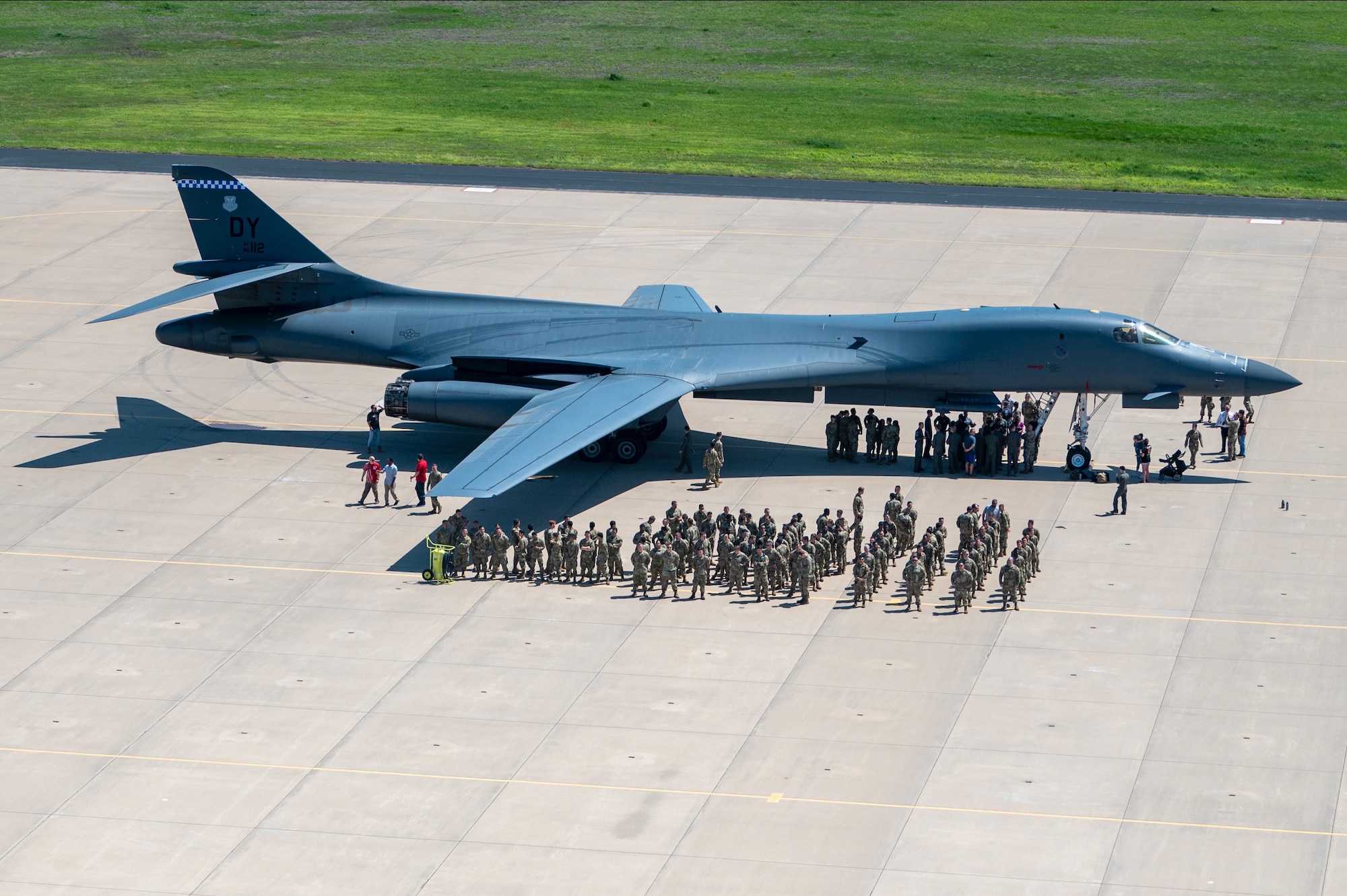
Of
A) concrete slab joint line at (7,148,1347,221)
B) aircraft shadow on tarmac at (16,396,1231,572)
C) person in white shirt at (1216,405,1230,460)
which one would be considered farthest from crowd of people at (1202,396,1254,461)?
concrete slab joint line at (7,148,1347,221)

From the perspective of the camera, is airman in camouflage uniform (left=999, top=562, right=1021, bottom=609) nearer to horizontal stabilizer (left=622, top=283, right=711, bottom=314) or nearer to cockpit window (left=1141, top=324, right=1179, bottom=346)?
cockpit window (left=1141, top=324, right=1179, bottom=346)

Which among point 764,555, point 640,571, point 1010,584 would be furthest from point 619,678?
point 1010,584

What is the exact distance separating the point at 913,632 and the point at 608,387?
1096 cm

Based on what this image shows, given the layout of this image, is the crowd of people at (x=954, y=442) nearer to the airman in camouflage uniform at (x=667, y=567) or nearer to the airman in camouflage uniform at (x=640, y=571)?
the airman in camouflage uniform at (x=667, y=567)

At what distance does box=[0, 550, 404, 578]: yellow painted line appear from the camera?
36438 mm

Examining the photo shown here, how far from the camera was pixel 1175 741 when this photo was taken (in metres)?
29.6

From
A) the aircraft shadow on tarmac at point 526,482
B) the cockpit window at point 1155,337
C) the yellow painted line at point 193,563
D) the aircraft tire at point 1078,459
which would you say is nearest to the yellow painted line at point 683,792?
the yellow painted line at point 193,563

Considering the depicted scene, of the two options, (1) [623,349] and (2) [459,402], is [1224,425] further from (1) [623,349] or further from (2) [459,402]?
(2) [459,402]

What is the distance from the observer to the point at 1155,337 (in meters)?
42.4

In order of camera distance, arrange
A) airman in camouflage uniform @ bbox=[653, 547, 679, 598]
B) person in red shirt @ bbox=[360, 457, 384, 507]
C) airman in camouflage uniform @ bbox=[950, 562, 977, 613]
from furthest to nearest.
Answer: person in red shirt @ bbox=[360, 457, 384, 507] → airman in camouflage uniform @ bbox=[653, 547, 679, 598] → airman in camouflage uniform @ bbox=[950, 562, 977, 613]

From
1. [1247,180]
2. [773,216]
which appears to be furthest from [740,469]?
[1247,180]

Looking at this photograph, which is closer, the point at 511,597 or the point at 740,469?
the point at 511,597

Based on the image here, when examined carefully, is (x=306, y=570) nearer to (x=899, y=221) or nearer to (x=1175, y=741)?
(x=1175, y=741)

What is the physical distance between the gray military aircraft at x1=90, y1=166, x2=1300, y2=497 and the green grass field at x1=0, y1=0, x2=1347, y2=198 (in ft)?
88.5
